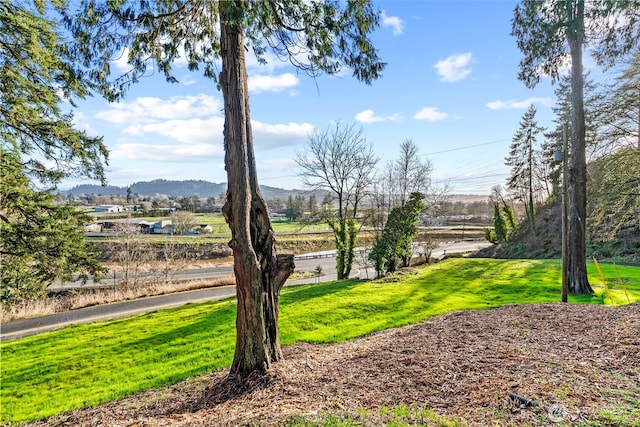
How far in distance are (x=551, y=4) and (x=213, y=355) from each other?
1105cm

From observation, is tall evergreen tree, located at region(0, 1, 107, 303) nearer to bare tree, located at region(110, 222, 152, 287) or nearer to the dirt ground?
the dirt ground

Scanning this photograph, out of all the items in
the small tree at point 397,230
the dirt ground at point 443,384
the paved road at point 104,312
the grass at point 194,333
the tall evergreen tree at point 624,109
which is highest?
the tall evergreen tree at point 624,109

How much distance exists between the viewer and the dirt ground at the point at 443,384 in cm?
263

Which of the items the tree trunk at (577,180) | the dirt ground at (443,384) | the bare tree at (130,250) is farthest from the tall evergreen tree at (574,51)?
the bare tree at (130,250)

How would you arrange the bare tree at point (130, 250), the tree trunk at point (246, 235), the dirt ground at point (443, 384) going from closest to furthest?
1. the dirt ground at point (443, 384)
2. the tree trunk at point (246, 235)
3. the bare tree at point (130, 250)

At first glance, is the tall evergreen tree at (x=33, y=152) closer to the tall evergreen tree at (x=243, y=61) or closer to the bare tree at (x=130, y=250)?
the tall evergreen tree at (x=243, y=61)

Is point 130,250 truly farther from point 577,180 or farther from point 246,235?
point 577,180

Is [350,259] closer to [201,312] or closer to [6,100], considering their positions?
[201,312]

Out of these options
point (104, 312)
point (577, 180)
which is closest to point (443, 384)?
point (577, 180)

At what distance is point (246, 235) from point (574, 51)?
32.1ft

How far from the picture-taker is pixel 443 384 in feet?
10.7

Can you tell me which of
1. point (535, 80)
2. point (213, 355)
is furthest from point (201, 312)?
point (535, 80)

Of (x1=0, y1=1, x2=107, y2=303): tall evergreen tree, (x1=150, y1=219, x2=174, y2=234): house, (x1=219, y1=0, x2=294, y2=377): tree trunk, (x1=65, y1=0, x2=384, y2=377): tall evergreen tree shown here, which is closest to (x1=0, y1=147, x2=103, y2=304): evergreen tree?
(x1=0, y1=1, x2=107, y2=303): tall evergreen tree

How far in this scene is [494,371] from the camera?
134 inches
